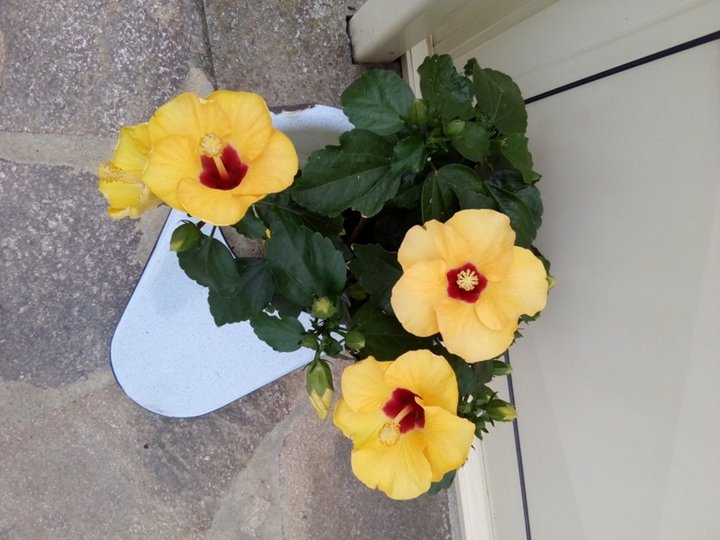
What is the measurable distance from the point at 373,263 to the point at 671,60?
44 centimetres

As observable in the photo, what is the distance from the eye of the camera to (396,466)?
70cm

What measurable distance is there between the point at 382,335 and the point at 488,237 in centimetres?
22

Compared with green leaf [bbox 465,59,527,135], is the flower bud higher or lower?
lower

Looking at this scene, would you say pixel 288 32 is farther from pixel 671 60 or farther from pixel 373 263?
pixel 671 60

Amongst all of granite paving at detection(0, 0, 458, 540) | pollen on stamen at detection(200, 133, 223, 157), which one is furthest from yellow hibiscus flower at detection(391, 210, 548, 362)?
granite paving at detection(0, 0, 458, 540)

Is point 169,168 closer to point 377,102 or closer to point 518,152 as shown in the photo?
point 377,102

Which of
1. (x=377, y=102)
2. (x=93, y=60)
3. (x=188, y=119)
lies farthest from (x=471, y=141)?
(x=93, y=60)

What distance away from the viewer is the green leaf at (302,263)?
0.76 meters

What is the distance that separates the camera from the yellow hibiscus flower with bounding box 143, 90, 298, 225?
59 centimetres

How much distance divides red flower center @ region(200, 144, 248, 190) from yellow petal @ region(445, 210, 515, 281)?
0.24 meters

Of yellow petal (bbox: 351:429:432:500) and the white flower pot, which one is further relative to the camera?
the white flower pot

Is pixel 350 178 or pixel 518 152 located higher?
pixel 518 152

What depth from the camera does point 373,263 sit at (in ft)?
2.64

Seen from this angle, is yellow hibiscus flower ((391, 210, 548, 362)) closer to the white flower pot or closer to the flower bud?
the flower bud
